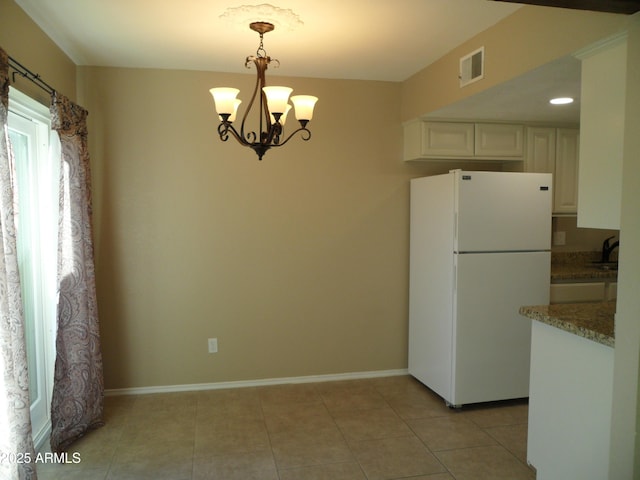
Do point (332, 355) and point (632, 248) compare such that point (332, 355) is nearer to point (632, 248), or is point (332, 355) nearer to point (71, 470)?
point (71, 470)

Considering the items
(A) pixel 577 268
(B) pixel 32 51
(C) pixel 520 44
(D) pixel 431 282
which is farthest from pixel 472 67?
(B) pixel 32 51

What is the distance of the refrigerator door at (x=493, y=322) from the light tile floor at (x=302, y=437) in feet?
0.58

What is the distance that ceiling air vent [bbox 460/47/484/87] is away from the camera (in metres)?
2.84

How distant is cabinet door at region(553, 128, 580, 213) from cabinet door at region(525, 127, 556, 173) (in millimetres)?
45

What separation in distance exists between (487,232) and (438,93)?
3.42ft

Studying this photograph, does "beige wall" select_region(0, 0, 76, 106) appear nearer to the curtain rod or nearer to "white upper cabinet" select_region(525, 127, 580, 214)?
the curtain rod

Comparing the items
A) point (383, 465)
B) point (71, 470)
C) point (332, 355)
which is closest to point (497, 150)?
point (332, 355)

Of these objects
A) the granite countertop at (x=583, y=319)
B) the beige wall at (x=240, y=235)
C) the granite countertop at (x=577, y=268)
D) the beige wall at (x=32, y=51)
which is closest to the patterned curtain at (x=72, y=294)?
the beige wall at (x=32, y=51)

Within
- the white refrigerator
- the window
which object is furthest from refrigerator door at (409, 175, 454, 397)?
the window

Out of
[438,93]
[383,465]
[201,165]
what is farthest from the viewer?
[201,165]

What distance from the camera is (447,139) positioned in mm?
3809

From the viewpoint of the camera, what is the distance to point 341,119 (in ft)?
13.1

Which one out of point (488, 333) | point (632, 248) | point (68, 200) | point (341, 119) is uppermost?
point (341, 119)

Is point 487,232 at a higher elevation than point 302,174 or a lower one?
lower
